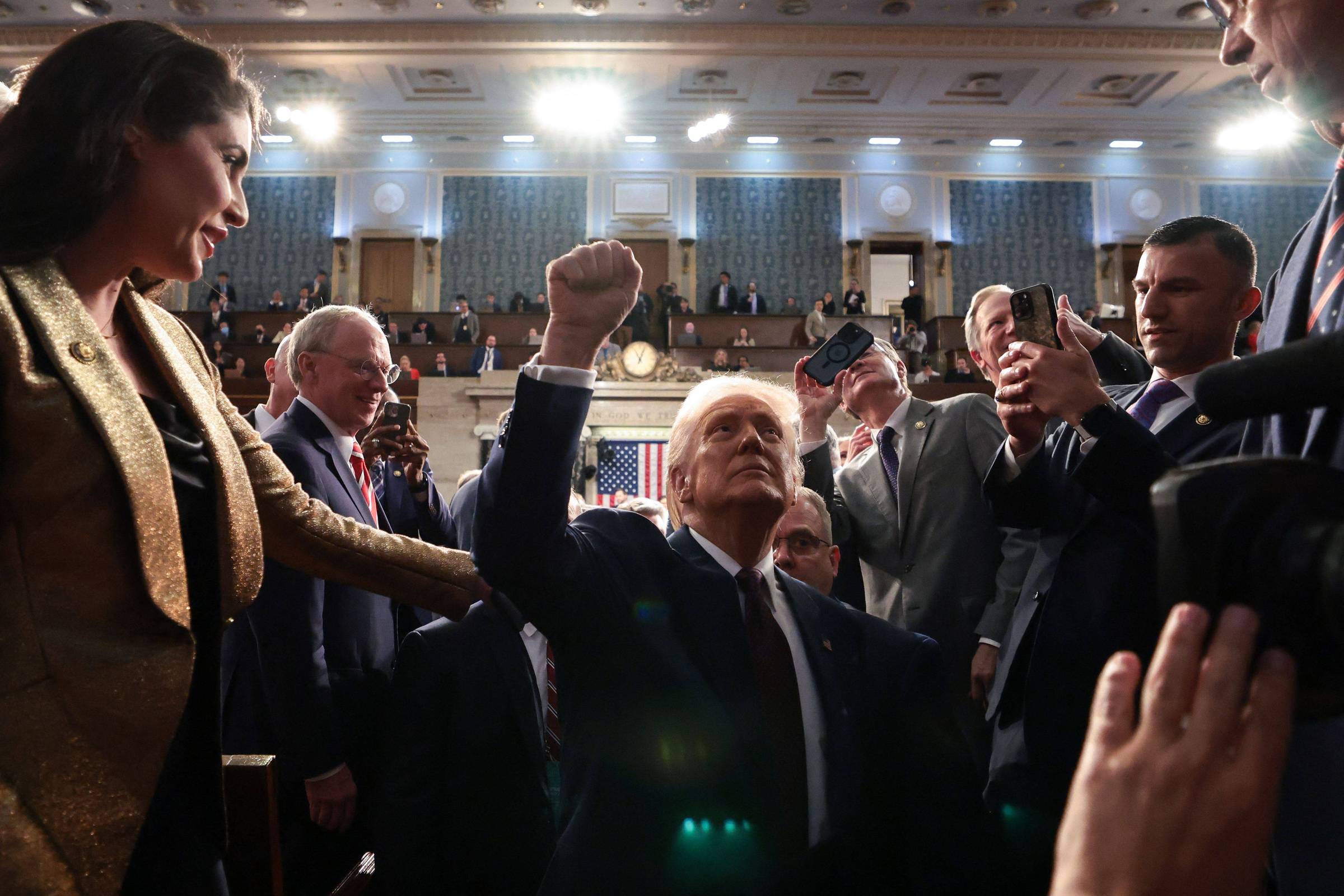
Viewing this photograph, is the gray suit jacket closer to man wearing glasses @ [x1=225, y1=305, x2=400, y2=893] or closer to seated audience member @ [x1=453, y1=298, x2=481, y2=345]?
man wearing glasses @ [x1=225, y1=305, x2=400, y2=893]

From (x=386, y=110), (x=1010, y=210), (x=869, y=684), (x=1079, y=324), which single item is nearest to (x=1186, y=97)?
(x=1010, y=210)

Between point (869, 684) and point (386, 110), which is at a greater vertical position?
point (386, 110)

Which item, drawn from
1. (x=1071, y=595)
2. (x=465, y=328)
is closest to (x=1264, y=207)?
(x=465, y=328)

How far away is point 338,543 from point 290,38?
11.2m

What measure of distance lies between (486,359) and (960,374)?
5.82 metres

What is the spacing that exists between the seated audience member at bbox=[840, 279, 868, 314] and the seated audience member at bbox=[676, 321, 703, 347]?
7.46 ft

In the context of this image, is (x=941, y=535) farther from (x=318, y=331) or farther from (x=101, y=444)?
(x=101, y=444)

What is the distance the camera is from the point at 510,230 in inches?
540

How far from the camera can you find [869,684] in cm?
144

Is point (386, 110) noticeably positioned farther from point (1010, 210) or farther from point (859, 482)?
point (859, 482)

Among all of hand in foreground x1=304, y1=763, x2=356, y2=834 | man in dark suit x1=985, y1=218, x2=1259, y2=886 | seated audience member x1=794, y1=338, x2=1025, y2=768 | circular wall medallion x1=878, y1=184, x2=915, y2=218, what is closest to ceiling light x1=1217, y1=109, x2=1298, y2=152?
circular wall medallion x1=878, y1=184, x2=915, y2=218

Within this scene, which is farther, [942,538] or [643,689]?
[942,538]

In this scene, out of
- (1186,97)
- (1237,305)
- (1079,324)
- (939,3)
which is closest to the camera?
(1237,305)

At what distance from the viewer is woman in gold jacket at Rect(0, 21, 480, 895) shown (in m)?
0.80
